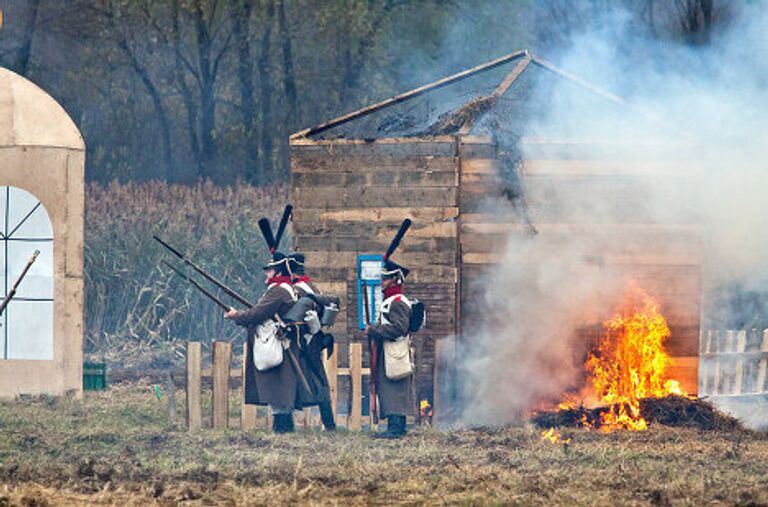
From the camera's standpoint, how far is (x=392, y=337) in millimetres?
16203

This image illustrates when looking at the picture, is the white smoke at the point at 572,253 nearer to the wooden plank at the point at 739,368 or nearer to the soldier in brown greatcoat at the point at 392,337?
the soldier in brown greatcoat at the point at 392,337

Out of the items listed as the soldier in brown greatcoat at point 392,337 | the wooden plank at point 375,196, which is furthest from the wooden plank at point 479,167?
the soldier in brown greatcoat at point 392,337

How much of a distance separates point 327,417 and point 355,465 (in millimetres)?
3011

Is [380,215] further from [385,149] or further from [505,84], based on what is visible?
[505,84]

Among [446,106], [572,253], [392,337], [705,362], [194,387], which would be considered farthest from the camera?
[705,362]

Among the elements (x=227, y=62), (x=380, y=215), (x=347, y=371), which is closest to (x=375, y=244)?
(x=380, y=215)

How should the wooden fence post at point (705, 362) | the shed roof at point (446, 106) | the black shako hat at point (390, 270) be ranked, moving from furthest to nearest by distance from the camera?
1. the wooden fence post at point (705, 362)
2. the shed roof at point (446, 106)
3. the black shako hat at point (390, 270)

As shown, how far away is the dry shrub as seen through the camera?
25484 mm

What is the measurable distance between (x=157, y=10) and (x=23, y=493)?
2854 centimetres

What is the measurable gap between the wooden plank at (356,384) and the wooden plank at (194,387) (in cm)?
150

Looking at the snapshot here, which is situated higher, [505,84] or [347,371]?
[505,84]

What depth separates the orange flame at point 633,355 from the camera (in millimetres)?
17578

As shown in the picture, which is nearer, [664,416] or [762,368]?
[664,416]

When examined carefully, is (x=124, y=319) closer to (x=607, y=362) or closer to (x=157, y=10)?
(x=607, y=362)
